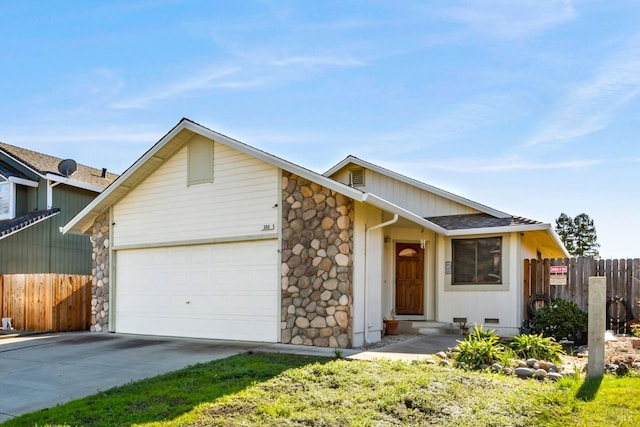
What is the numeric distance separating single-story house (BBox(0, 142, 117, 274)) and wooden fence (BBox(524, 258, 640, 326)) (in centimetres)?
1493

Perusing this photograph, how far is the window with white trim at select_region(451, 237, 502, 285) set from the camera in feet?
42.6

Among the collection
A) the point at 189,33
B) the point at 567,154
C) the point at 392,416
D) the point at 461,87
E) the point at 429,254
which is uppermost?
the point at 189,33

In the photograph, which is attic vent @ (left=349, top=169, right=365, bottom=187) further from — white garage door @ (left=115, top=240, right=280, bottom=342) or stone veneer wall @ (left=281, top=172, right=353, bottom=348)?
white garage door @ (left=115, top=240, right=280, bottom=342)

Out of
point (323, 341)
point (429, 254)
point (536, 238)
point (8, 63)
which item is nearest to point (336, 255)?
point (323, 341)

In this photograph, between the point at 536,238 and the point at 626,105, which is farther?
the point at 536,238

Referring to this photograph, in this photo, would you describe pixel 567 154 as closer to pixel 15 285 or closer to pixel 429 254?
pixel 429 254

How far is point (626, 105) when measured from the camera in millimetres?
11289

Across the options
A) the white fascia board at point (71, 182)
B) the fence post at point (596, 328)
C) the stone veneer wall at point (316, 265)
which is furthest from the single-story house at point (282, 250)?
the fence post at point (596, 328)

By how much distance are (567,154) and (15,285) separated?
16.0m

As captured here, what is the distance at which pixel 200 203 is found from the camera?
41.8 feet

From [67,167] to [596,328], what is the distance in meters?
17.5

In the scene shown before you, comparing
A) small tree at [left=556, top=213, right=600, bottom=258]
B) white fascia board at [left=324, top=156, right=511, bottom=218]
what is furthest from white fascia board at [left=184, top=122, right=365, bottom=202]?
small tree at [left=556, top=213, right=600, bottom=258]

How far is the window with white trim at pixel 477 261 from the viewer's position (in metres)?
13.0

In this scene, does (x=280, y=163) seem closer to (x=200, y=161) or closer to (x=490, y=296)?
(x=200, y=161)
